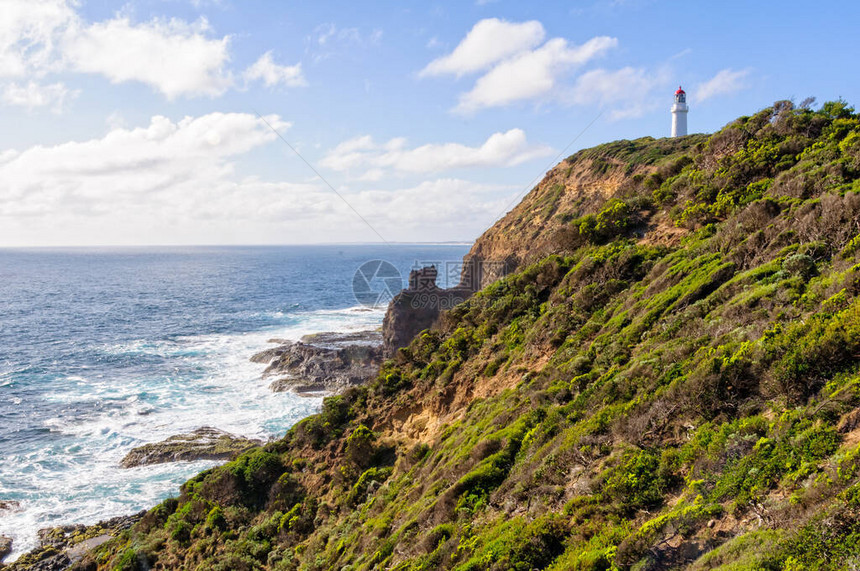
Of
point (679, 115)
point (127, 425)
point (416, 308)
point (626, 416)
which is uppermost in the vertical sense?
point (679, 115)

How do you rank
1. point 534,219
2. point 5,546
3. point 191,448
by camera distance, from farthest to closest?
point 534,219, point 191,448, point 5,546

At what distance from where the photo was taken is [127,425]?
129 feet

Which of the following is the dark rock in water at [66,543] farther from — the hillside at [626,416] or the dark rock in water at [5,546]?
the hillside at [626,416]

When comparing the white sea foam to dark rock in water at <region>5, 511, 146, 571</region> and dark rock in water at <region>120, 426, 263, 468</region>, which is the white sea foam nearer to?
dark rock in water at <region>120, 426, 263, 468</region>

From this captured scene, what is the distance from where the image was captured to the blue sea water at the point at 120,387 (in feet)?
103

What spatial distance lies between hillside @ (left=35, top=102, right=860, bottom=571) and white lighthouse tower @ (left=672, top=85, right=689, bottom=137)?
995 inches

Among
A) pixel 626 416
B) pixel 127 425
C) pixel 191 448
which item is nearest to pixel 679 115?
pixel 626 416

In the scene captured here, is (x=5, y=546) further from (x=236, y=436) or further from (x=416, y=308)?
(x=416, y=308)

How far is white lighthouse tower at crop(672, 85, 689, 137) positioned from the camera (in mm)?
48406

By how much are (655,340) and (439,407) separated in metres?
10.7

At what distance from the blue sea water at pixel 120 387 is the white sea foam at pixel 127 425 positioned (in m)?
0.10

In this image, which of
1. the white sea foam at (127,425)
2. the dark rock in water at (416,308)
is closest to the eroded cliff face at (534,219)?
the dark rock in water at (416,308)

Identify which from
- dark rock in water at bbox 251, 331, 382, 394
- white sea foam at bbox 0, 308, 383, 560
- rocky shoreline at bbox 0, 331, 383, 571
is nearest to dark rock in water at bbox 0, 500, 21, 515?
rocky shoreline at bbox 0, 331, 383, 571

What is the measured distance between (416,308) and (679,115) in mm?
33022
